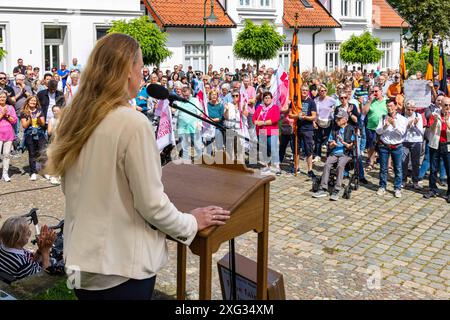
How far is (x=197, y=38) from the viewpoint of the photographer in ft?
98.4

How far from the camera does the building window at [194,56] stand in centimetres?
2992

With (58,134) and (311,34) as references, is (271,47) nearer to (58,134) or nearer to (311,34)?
(311,34)

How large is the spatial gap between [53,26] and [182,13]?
688 centimetres

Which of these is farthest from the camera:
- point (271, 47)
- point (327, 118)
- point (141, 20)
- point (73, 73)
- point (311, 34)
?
point (311, 34)

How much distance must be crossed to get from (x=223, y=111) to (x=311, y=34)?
25001 millimetres

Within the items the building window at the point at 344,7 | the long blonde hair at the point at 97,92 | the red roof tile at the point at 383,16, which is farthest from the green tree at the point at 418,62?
the long blonde hair at the point at 97,92

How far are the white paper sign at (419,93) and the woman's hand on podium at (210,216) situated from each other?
10.1 metres

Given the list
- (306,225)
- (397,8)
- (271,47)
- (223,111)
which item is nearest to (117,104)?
(306,225)

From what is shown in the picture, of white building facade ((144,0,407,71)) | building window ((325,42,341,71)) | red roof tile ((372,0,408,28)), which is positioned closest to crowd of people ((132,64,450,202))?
white building facade ((144,0,407,71))

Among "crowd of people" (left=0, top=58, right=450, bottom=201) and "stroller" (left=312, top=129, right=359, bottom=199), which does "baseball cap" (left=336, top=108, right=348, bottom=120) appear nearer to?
"crowd of people" (left=0, top=58, right=450, bottom=201)

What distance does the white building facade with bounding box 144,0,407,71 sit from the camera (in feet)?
96.0

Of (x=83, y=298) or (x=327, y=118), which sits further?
(x=327, y=118)

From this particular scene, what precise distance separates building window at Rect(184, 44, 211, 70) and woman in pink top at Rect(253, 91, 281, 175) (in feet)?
60.2

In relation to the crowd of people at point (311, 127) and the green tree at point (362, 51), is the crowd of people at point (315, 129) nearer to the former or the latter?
the crowd of people at point (311, 127)
